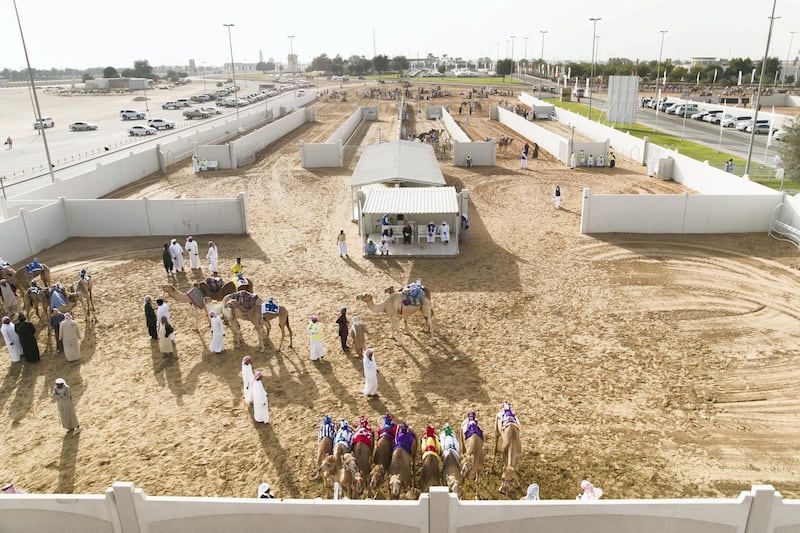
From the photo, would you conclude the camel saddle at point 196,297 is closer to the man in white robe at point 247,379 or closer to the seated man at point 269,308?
the seated man at point 269,308

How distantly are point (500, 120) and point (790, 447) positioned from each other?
169 feet

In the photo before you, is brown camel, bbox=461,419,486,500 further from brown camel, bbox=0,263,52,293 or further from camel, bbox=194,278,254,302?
brown camel, bbox=0,263,52,293

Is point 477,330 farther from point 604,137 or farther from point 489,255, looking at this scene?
point 604,137

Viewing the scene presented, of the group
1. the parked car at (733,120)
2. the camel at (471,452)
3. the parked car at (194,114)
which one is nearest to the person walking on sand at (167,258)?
the camel at (471,452)

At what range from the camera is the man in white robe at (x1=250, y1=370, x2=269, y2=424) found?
10.2m

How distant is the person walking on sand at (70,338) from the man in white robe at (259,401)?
17.1 ft

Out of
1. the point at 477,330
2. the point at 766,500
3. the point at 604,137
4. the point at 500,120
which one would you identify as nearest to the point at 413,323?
the point at 477,330

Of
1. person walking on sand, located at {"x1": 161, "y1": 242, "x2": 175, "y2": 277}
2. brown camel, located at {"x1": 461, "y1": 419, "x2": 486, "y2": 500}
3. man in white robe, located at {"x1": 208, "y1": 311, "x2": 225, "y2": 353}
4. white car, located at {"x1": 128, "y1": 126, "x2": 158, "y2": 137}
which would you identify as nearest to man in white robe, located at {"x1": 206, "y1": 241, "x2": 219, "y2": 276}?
person walking on sand, located at {"x1": 161, "y1": 242, "x2": 175, "y2": 277}

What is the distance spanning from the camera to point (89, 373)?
41.5ft

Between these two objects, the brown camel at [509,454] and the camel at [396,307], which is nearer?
the brown camel at [509,454]

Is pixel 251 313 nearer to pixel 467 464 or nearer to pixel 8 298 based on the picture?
pixel 467 464

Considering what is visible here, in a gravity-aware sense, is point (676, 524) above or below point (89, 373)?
above

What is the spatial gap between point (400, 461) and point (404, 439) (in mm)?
341

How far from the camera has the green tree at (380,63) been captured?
17900 cm
